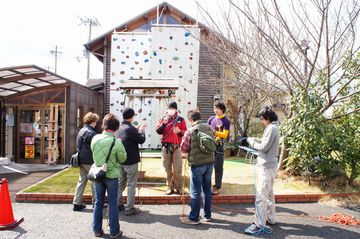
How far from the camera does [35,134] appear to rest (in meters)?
10.2

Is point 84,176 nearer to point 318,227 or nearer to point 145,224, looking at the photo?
point 145,224

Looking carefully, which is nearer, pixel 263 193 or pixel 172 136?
pixel 263 193

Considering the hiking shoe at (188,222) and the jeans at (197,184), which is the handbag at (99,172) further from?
the hiking shoe at (188,222)

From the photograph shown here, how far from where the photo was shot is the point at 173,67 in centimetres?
1215

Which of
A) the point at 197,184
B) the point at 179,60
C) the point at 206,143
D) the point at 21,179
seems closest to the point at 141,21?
the point at 179,60

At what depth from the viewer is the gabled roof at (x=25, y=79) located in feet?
25.5

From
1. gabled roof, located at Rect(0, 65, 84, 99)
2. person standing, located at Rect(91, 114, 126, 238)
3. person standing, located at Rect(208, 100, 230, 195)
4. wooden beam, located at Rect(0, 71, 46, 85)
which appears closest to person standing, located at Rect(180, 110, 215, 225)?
person standing, located at Rect(208, 100, 230, 195)

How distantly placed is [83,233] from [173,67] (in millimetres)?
9112

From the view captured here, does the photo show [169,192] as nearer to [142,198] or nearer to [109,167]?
[142,198]

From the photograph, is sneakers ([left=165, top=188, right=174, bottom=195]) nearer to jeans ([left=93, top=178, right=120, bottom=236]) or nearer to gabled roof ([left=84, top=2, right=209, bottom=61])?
jeans ([left=93, top=178, right=120, bottom=236])

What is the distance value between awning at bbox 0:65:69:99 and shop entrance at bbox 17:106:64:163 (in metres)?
0.79

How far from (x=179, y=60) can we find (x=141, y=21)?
443 cm

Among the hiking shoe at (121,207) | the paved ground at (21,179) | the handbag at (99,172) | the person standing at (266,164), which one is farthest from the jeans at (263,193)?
the paved ground at (21,179)

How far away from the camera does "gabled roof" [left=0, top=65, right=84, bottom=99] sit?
7.79 metres
